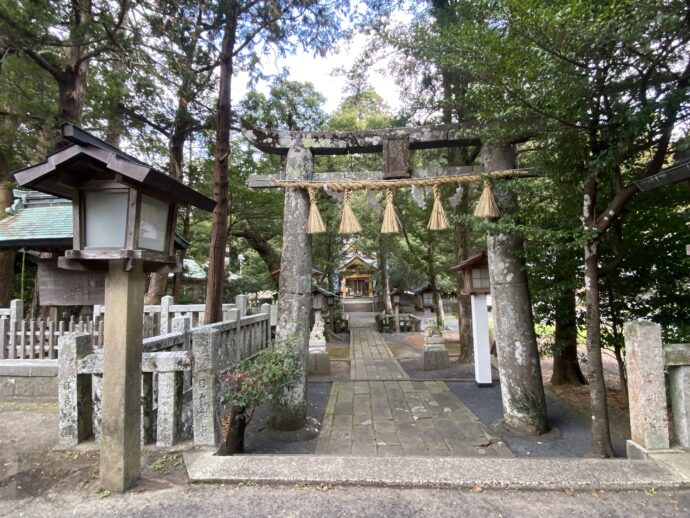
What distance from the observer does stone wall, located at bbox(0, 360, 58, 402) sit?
550 cm

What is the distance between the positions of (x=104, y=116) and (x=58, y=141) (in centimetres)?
279

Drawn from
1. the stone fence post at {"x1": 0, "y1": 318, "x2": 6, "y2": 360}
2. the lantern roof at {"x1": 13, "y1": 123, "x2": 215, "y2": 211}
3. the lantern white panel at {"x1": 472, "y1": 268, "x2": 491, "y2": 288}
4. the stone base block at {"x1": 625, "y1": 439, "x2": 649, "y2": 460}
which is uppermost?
the lantern roof at {"x1": 13, "y1": 123, "x2": 215, "y2": 211}

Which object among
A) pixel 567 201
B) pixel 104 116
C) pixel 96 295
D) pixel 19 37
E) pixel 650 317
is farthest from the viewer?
pixel 104 116

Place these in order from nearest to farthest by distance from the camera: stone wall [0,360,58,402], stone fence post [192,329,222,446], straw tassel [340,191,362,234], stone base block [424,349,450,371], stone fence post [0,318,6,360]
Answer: stone fence post [192,329,222,446], straw tassel [340,191,362,234], stone wall [0,360,58,402], stone fence post [0,318,6,360], stone base block [424,349,450,371]

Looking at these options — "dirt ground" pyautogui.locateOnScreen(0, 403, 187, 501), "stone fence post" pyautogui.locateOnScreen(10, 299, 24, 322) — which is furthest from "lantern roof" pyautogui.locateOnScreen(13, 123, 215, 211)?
"stone fence post" pyautogui.locateOnScreen(10, 299, 24, 322)

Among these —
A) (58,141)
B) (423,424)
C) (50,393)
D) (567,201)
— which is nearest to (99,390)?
(50,393)

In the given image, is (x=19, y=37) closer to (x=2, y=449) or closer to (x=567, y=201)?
(x=2, y=449)

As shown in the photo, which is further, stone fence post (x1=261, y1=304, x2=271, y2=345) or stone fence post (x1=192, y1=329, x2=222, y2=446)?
stone fence post (x1=261, y1=304, x2=271, y2=345)

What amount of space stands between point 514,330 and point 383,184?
2.81 m

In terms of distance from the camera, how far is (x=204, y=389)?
2924 millimetres

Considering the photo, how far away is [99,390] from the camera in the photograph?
3.05 meters

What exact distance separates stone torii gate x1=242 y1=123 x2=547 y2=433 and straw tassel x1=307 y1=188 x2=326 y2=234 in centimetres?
13

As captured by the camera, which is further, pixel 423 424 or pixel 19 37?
pixel 19 37

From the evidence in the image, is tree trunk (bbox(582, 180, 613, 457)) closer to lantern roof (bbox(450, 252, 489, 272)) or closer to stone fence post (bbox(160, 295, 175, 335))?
lantern roof (bbox(450, 252, 489, 272))
